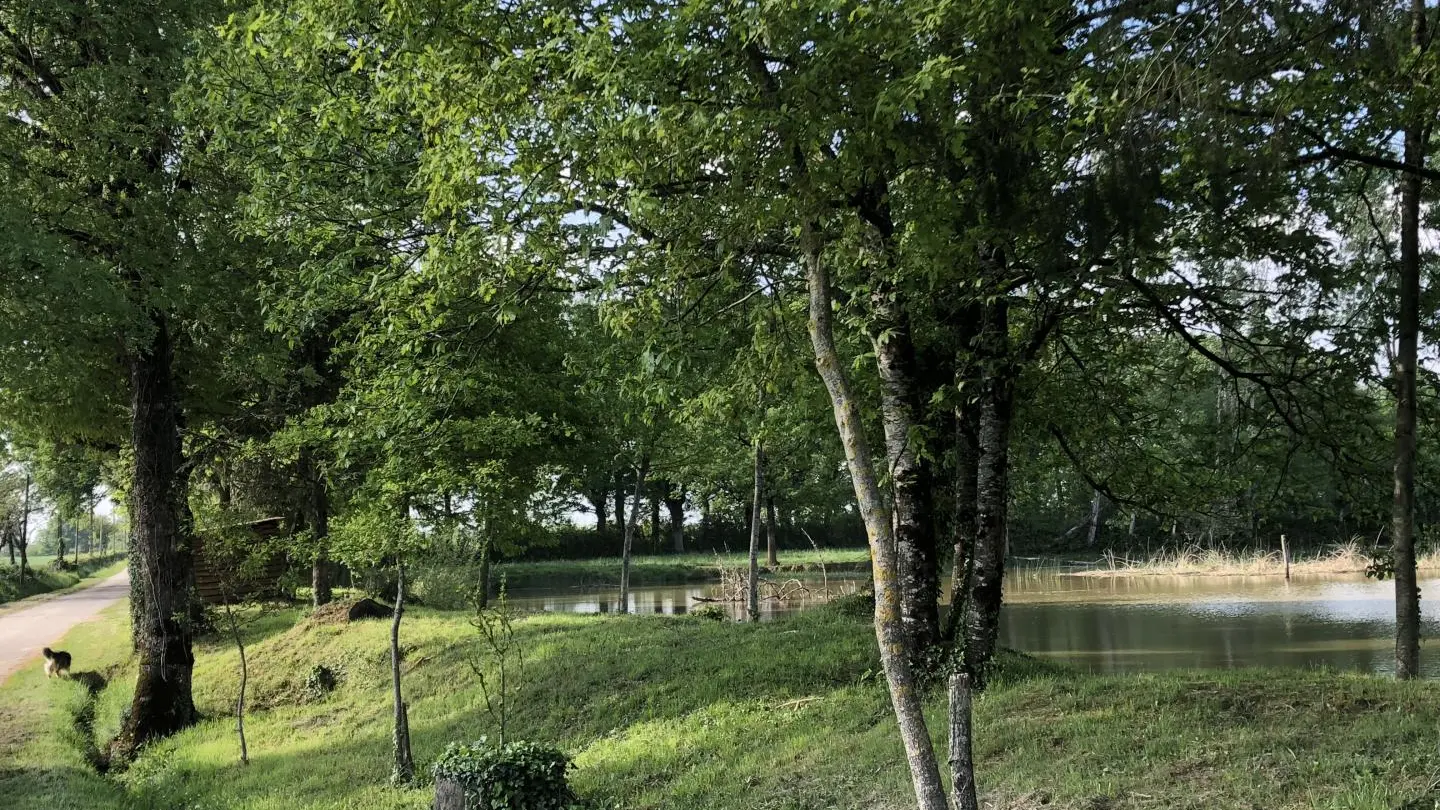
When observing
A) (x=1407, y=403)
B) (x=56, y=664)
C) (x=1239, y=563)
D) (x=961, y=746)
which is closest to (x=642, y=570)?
(x=1239, y=563)

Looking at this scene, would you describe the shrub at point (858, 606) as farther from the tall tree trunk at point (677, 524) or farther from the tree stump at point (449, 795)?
the tall tree trunk at point (677, 524)

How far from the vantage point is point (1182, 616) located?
19.6m

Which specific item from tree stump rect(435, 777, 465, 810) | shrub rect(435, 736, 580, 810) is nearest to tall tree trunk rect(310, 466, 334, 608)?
shrub rect(435, 736, 580, 810)

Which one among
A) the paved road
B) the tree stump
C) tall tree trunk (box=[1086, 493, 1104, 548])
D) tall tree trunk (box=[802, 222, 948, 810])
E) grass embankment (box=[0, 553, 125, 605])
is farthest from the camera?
tall tree trunk (box=[1086, 493, 1104, 548])

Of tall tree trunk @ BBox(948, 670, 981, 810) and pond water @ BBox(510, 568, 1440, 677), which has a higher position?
tall tree trunk @ BBox(948, 670, 981, 810)

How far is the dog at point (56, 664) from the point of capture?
51.4ft

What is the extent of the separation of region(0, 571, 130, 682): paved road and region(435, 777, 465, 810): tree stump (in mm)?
13246

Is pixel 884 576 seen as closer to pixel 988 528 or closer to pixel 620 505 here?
pixel 988 528

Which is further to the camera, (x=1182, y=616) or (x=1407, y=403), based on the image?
(x=1182, y=616)

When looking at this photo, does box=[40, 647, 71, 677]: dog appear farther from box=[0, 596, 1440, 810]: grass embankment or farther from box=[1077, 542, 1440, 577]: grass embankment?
box=[1077, 542, 1440, 577]: grass embankment

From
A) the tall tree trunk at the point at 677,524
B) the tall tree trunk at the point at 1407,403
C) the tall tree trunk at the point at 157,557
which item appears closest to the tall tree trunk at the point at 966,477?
the tall tree trunk at the point at 1407,403

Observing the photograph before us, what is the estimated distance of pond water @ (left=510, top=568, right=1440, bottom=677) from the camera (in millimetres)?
13820

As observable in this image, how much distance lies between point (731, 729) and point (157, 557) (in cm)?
916

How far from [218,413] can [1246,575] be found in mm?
30225
